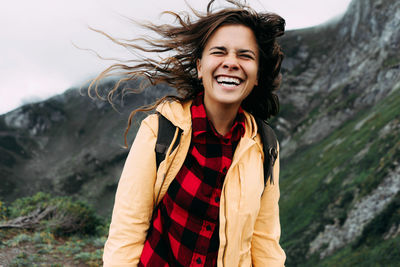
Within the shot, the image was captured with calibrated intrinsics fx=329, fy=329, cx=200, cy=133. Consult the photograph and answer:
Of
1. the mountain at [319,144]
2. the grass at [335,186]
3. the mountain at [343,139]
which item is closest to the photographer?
the mountain at [343,139]

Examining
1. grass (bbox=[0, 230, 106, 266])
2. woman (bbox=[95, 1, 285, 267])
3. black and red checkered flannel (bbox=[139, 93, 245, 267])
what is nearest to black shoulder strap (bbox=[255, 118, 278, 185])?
woman (bbox=[95, 1, 285, 267])

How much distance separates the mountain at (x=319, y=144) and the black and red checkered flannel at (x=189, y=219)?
4.47 ft

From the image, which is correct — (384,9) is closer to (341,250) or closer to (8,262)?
(341,250)

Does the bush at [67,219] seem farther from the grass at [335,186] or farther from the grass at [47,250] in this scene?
the grass at [335,186]

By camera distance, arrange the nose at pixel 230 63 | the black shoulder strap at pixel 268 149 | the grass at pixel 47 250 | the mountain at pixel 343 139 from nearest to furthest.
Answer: the nose at pixel 230 63 < the black shoulder strap at pixel 268 149 < the grass at pixel 47 250 < the mountain at pixel 343 139

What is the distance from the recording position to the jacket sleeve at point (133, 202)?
7.20ft

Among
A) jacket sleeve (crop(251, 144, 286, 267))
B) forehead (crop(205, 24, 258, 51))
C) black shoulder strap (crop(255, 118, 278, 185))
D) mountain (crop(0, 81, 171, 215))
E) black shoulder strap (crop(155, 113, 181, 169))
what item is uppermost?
forehead (crop(205, 24, 258, 51))

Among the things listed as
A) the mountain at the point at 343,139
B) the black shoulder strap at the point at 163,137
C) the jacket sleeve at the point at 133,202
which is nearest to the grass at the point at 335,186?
the mountain at the point at 343,139

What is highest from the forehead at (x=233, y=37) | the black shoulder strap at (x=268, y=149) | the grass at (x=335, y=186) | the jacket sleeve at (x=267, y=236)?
the forehead at (x=233, y=37)

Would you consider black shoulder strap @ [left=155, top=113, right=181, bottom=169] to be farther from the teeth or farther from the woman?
the teeth

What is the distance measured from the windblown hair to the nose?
284mm

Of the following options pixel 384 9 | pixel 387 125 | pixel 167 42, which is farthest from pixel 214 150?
pixel 384 9

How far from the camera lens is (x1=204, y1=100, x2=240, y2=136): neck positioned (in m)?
2.67

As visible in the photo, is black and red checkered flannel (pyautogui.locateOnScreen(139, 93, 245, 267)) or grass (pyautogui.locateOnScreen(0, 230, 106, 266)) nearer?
black and red checkered flannel (pyautogui.locateOnScreen(139, 93, 245, 267))
